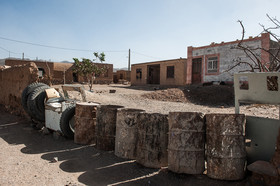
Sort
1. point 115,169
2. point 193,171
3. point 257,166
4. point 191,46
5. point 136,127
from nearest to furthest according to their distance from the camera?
1. point 257,166
2. point 193,171
3. point 115,169
4. point 136,127
5. point 191,46

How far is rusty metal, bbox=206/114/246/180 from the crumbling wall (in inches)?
256

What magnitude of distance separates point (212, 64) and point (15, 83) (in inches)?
600

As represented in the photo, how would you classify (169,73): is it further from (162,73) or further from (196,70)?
(196,70)

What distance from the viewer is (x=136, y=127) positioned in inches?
147

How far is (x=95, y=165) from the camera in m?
3.62

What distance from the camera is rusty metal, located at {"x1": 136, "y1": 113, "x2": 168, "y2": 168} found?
3338 millimetres

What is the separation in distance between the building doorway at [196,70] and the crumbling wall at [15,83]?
15289mm

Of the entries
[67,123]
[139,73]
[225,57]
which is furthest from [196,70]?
[67,123]

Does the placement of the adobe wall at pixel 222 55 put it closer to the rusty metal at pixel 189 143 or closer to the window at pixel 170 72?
the window at pixel 170 72

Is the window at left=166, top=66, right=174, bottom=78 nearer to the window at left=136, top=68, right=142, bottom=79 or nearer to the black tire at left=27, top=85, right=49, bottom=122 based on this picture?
the window at left=136, top=68, right=142, bottom=79

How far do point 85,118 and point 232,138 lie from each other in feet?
9.74

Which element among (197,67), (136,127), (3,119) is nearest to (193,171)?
(136,127)

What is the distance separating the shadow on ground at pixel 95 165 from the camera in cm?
300

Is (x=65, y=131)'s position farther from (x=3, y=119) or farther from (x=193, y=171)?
(x=3, y=119)
